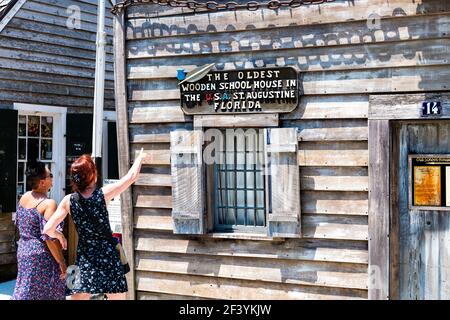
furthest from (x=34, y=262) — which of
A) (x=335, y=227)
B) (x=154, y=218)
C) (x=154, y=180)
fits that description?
(x=335, y=227)

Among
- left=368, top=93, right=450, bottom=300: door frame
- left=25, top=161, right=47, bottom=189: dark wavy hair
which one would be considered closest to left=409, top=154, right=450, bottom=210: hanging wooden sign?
left=368, top=93, right=450, bottom=300: door frame

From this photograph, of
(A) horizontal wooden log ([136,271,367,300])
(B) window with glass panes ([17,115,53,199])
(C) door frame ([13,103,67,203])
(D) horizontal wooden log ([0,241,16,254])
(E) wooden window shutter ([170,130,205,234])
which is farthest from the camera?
(C) door frame ([13,103,67,203])

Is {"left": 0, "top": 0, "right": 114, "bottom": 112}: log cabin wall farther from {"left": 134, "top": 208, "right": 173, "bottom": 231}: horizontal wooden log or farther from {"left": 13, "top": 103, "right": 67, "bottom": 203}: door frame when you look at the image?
{"left": 134, "top": 208, "right": 173, "bottom": 231}: horizontal wooden log

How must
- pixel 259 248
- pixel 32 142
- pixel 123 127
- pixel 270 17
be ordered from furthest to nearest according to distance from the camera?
1. pixel 32 142
2. pixel 123 127
3. pixel 259 248
4. pixel 270 17

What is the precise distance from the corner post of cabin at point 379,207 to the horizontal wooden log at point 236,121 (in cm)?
103

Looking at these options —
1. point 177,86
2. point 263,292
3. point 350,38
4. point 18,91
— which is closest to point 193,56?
point 177,86

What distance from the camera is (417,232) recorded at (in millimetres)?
6363

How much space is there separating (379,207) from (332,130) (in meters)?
0.87

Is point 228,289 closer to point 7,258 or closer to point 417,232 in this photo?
point 417,232

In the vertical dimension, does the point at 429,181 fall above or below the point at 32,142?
below

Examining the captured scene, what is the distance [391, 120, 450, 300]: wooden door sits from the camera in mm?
6266

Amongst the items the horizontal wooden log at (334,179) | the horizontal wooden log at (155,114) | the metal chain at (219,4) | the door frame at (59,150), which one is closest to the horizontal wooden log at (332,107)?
the horizontal wooden log at (334,179)

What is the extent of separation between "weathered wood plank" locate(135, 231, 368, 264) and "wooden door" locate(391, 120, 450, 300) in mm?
380

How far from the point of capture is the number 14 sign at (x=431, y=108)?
6098mm
